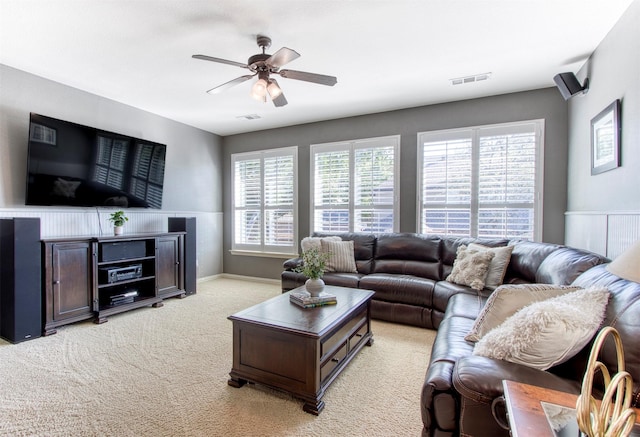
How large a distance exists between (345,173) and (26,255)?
3.80 meters

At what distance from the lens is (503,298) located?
68.3 inches

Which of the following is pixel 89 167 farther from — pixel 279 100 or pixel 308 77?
pixel 308 77

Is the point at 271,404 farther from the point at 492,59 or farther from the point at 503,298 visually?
the point at 492,59

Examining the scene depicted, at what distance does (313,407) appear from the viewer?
1.86 metres

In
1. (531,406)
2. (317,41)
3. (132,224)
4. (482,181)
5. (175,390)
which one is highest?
(317,41)

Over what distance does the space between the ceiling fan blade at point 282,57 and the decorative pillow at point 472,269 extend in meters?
2.58

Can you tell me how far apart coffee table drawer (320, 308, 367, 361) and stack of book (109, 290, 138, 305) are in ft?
9.22

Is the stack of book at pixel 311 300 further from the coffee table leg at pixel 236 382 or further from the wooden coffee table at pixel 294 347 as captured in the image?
the coffee table leg at pixel 236 382

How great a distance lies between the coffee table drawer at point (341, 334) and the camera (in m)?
2.05

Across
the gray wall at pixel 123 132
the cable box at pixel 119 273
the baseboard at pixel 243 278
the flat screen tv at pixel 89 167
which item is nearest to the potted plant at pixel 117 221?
the flat screen tv at pixel 89 167

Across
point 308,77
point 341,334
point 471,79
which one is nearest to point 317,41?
point 308,77

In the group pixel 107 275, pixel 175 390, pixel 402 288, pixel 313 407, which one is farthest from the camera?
pixel 107 275

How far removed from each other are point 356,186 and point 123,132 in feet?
11.0

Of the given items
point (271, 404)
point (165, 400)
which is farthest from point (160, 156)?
point (271, 404)
